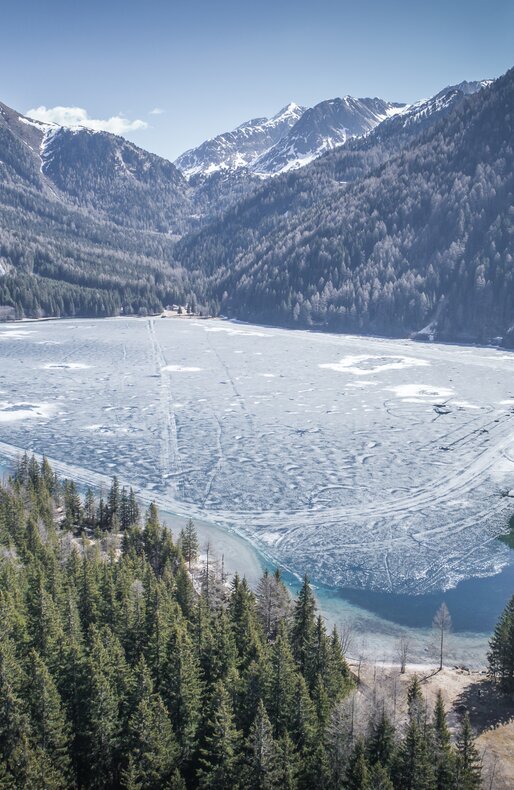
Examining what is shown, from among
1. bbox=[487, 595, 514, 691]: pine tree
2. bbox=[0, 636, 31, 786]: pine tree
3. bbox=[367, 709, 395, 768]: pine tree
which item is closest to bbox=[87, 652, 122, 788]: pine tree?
bbox=[0, 636, 31, 786]: pine tree

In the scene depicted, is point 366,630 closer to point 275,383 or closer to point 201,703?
point 201,703

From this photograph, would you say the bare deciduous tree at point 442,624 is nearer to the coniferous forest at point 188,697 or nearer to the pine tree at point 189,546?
the coniferous forest at point 188,697

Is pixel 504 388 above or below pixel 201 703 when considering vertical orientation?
above

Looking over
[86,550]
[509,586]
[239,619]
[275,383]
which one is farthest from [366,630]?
[275,383]

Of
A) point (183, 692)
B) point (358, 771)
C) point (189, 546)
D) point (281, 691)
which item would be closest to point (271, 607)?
point (281, 691)

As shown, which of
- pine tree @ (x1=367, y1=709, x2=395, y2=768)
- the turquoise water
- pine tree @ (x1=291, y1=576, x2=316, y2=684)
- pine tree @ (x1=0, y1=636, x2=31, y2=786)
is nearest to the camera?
pine tree @ (x1=0, y1=636, x2=31, y2=786)

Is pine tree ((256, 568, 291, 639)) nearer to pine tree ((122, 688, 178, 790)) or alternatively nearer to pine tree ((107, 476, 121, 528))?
pine tree ((122, 688, 178, 790))
